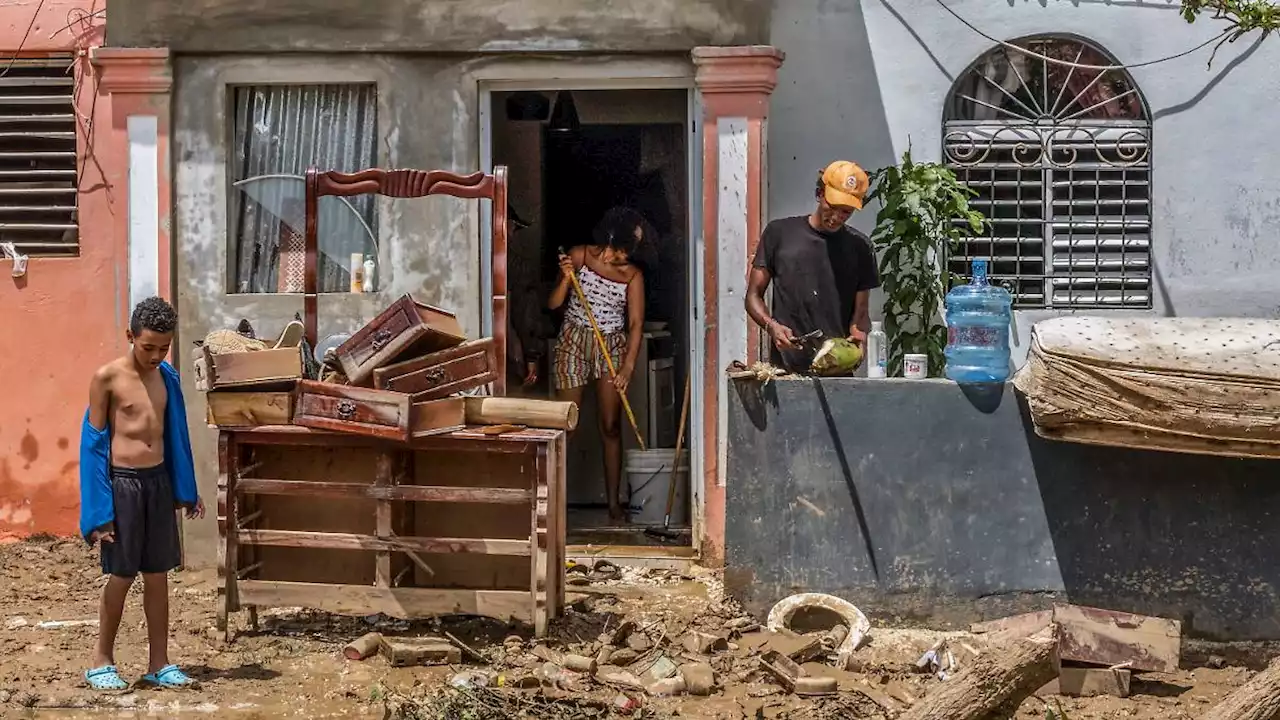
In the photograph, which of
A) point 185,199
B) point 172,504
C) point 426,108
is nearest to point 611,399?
point 426,108

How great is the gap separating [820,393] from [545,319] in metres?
3.81

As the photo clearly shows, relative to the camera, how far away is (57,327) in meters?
9.31

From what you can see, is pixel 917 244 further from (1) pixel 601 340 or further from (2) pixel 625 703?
(2) pixel 625 703

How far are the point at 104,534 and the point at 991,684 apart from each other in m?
3.73

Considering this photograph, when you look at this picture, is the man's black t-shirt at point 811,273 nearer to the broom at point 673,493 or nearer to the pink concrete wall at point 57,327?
the broom at point 673,493

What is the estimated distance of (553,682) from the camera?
6480 mm

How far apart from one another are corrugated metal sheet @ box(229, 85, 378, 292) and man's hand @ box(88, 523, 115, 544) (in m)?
2.87

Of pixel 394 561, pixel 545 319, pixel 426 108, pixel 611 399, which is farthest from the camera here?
pixel 545 319

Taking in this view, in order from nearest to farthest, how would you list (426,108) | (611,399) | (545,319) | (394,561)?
(394,561) → (426,108) → (611,399) → (545,319)

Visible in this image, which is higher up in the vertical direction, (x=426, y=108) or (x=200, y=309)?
(x=426, y=108)

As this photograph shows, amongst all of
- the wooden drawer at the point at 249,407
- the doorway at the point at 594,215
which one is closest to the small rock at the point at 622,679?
the wooden drawer at the point at 249,407

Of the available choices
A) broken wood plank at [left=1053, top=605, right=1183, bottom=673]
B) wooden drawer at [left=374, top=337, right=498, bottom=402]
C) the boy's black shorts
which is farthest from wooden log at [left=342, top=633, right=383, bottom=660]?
broken wood plank at [left=1053, top=605, right=1183, bottom=673]

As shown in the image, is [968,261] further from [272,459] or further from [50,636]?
[50,636]

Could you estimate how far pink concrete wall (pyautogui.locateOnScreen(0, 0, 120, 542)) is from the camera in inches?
365
